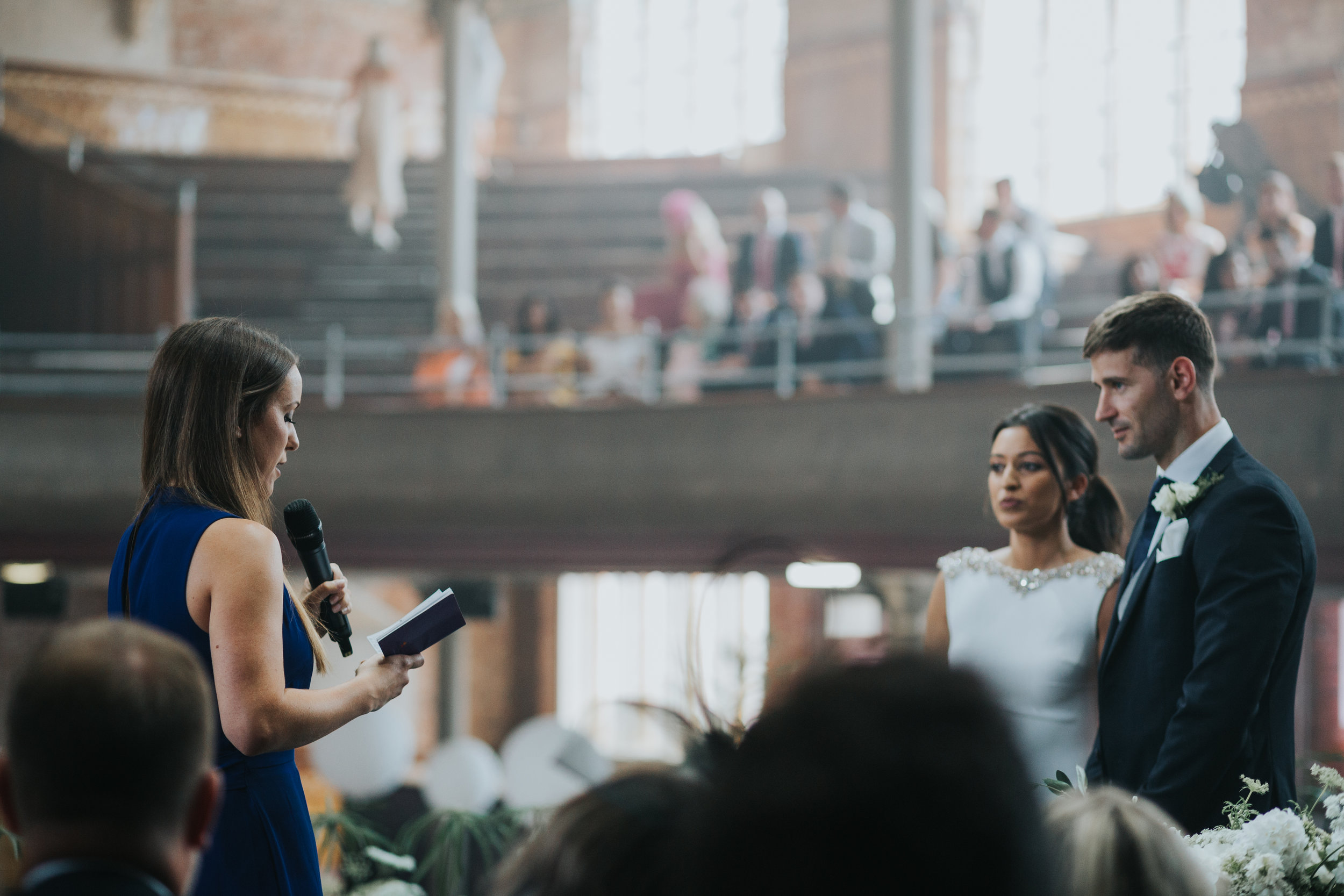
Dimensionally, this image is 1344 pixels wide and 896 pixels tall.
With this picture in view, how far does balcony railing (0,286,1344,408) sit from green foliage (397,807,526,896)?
14.3 ft

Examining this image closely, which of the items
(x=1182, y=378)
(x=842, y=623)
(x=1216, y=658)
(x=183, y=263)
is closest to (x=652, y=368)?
(x=183, y=263)

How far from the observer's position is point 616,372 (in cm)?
855

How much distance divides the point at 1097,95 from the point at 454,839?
1393 cm

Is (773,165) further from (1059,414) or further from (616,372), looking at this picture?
(1059,414)

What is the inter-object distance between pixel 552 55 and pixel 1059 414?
1700 centimetres

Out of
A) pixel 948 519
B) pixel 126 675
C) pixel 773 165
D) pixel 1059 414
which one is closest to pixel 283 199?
pixel 773 165

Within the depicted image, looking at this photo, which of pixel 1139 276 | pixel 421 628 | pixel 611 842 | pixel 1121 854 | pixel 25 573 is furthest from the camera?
pixel 25 573

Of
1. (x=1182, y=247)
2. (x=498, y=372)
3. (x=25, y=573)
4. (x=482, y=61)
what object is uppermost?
(x=482, y=61)

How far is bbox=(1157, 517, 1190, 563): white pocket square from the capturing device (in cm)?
239

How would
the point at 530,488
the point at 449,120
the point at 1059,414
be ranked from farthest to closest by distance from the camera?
the point at 449,120 < the point at 530,488 < the point at 1059,414

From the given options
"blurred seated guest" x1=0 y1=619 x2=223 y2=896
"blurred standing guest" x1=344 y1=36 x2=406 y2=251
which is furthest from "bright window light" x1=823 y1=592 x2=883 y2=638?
"blurred standing guest" x1=344 y1=36 x2=406 y2=251

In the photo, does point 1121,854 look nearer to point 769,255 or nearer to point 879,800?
point 879,800

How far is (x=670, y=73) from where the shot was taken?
18828mm

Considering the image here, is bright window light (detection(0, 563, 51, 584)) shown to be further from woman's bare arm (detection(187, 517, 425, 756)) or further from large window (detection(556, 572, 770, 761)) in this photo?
large window (detection(556, 572, 770, 761))
